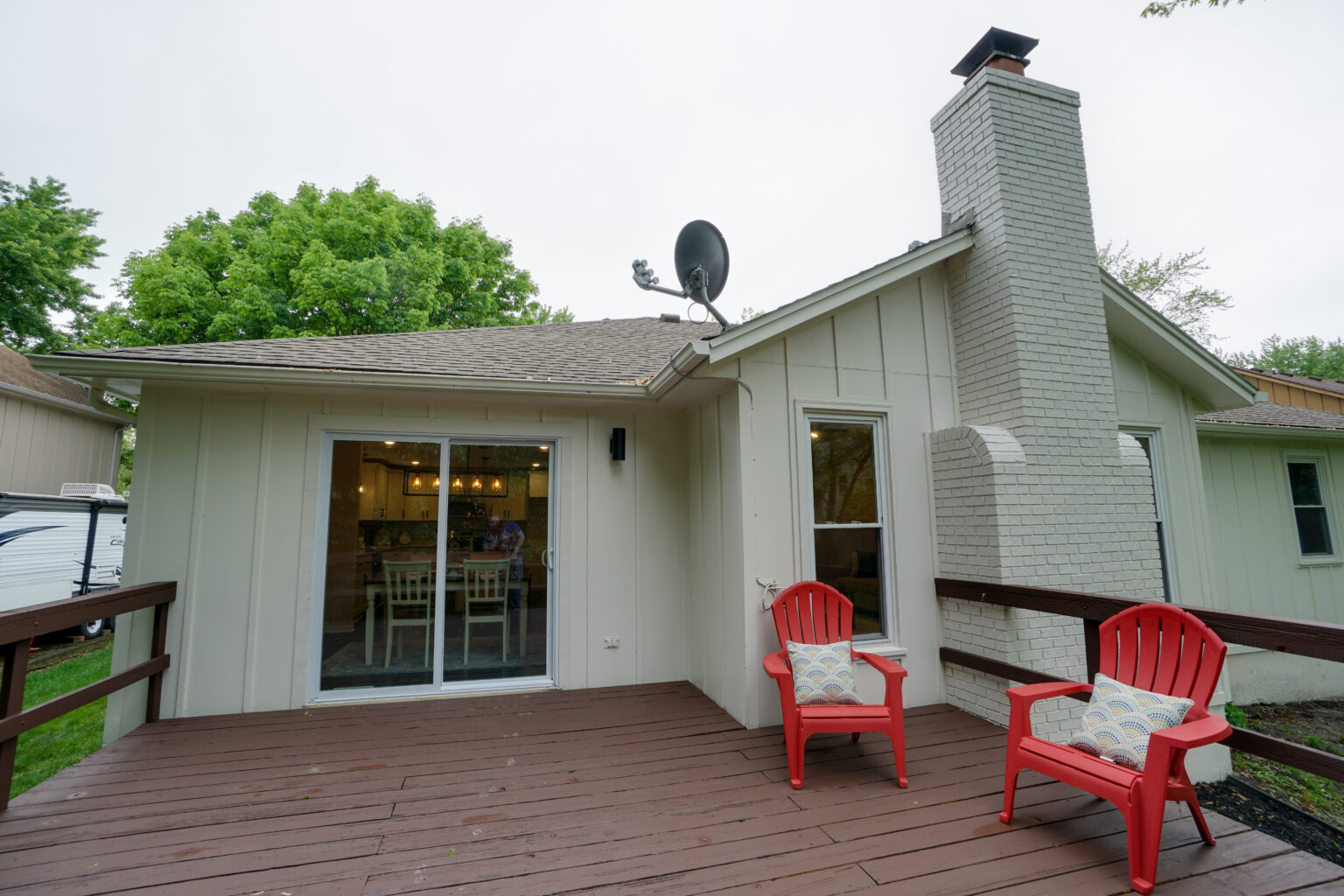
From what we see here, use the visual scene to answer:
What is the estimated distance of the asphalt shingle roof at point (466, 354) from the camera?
398 cm

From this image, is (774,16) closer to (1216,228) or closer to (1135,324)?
(1135,324)

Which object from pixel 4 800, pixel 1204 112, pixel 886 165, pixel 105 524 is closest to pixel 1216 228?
pixel 886 165

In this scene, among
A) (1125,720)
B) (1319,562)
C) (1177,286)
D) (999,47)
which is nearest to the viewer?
(1125,720)

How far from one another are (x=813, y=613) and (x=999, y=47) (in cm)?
447

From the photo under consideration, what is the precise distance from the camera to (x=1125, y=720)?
2.31m

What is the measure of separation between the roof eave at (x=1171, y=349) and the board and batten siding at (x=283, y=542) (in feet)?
14.2

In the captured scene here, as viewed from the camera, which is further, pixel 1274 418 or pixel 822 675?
pixel 1274 418

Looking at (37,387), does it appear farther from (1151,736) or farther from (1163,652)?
(1163,652)

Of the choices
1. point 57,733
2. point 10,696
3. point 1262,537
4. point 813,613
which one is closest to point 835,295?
point 813,613

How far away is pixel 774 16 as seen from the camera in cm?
774

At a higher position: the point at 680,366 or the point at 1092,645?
the point at 680,366

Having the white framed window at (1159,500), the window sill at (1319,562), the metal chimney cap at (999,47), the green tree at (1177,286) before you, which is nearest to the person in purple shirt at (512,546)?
the metal chimney cap at (999,47)

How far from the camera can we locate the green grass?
394 cm

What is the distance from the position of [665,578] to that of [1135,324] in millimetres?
4602
